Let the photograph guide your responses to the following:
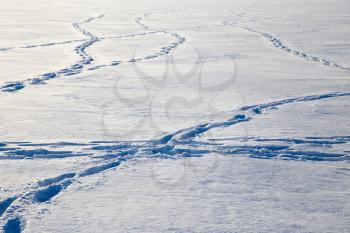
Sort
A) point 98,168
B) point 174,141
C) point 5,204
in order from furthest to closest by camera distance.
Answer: point 174,141 → point 98,168 → point 5,204

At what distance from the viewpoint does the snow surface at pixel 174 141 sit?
2.97m

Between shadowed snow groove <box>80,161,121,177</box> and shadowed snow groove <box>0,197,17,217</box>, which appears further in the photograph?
shadowed snow groove <box>80,161,121,177</box>

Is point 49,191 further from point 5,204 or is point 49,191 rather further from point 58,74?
point 58,74

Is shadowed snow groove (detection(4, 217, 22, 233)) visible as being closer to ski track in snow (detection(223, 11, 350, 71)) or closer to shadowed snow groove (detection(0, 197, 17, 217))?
shadowed snow groove (detection(0, 197, 17, 217))

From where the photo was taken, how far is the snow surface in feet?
9.74

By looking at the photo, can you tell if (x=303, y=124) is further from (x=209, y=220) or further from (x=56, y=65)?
(x=56, y=65)

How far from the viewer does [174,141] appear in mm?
4266

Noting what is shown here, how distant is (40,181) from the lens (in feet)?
11.2

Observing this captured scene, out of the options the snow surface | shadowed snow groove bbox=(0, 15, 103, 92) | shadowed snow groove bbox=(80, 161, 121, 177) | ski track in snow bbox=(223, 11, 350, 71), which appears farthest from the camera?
ski track in snow bbox=(223, 11, 350, 71)

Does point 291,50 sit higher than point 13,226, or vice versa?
point 291,50

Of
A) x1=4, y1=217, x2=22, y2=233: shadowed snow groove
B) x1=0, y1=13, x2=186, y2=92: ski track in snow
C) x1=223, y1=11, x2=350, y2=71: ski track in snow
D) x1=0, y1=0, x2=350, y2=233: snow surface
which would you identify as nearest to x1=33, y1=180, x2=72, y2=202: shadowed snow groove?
x1=0, y1=0, x2=350, y2=233: snow surface

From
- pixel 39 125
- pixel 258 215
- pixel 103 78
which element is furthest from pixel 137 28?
pixel 258 215

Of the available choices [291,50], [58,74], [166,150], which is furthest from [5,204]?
[291,50]

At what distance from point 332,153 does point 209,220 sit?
1.61 metres
